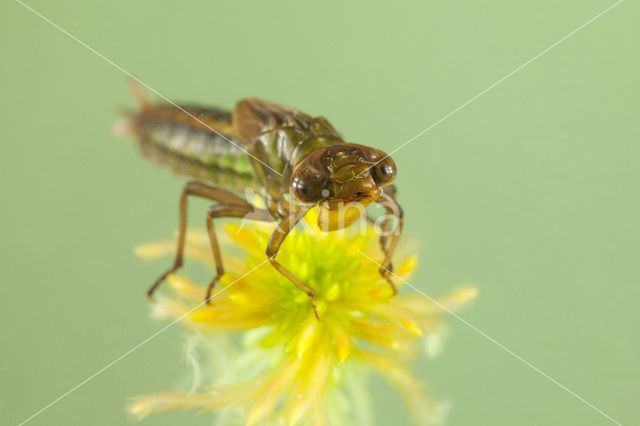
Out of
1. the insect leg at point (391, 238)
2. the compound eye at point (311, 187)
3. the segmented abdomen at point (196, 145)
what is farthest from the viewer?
the segmented abdomen at point (196, 145)

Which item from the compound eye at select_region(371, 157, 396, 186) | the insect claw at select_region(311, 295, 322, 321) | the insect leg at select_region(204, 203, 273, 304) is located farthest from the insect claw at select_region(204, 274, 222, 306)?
the compound eye at select_region(371, 157, 396, 186)

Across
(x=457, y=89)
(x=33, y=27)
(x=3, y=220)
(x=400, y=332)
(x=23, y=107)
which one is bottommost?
(x=400, y=332)

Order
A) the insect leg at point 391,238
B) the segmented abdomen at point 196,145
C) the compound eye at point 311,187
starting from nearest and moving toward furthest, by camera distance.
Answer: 1. the compound eye at point 311,187
2. the insect leg at point 391,238
3. the segmented abdomen at point 196,145

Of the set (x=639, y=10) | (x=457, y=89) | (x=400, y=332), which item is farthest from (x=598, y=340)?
(x=639, y=10)

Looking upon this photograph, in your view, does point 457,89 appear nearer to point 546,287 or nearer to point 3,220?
point 546,287

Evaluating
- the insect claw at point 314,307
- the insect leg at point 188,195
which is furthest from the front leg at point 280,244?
the insect leg at point 188,195

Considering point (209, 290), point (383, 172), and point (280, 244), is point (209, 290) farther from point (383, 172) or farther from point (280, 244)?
point (383, 172)

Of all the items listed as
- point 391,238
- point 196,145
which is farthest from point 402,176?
point 196,145

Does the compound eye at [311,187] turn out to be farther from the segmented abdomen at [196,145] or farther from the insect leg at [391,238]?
the segmented abdomen at [196,145]
